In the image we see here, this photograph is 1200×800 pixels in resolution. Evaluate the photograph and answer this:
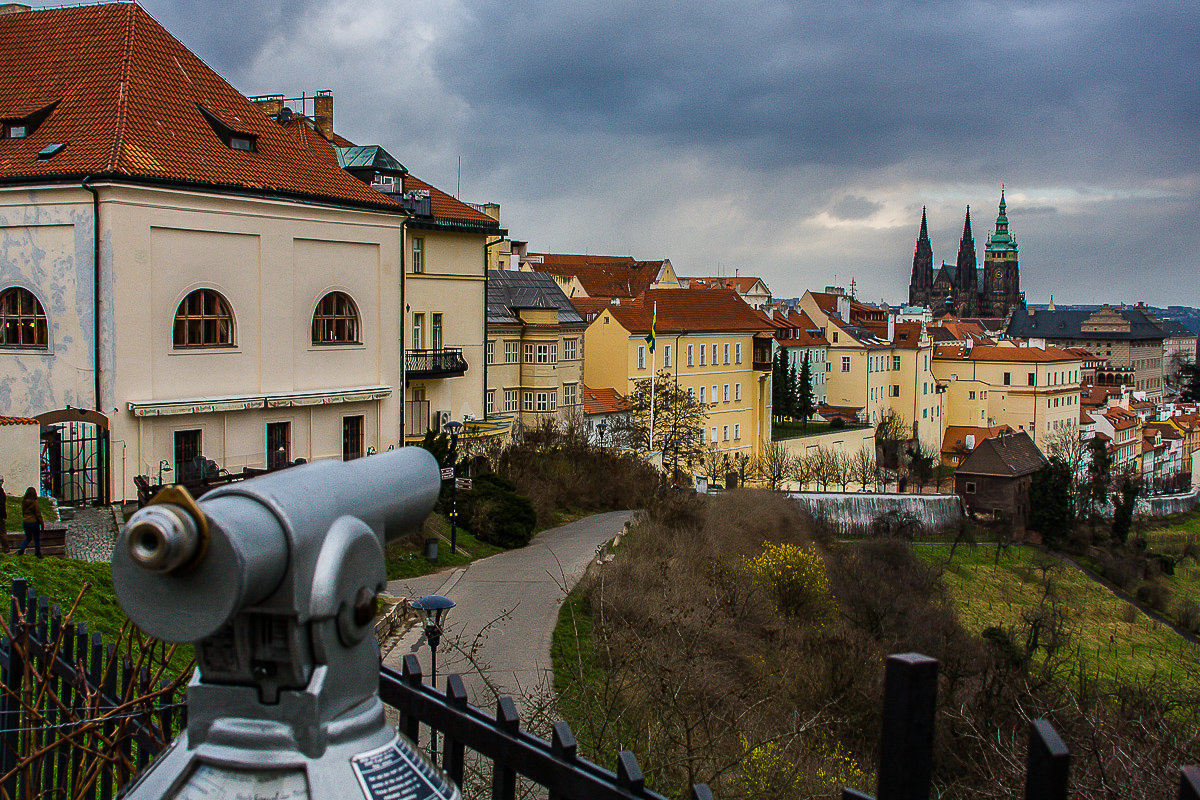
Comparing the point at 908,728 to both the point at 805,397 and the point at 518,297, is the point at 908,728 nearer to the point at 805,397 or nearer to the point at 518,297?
the point at 518,297

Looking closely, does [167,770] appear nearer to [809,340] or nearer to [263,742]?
[263,742]

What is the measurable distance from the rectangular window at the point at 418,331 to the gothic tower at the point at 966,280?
526 ft

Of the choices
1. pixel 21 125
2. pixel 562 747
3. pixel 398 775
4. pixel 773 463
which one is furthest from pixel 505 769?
pixel 773 463

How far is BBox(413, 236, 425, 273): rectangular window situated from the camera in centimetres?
3488

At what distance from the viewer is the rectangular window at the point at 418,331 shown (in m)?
34.8

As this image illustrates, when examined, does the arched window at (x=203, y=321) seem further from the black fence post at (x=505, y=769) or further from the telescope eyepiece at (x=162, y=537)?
the telescope eyepiece at (x=162, y=537)

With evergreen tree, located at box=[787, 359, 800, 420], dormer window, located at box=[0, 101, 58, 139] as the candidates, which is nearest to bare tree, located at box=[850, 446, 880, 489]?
evergreen tree, located at box=[787, 359, 800, 420]

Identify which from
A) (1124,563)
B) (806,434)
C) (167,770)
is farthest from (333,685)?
(806,434)

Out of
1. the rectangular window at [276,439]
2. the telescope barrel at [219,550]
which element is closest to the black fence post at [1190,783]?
the telescope barrel at [219,550]

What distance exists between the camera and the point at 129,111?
74.3 ft

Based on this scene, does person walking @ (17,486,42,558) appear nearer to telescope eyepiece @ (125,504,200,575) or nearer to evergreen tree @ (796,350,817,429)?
telescope eyepiece @ (125,504,200,575)

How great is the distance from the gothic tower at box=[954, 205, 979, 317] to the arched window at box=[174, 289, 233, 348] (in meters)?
172

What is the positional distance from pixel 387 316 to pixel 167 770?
2633 centimetres

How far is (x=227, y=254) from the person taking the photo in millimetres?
23531
